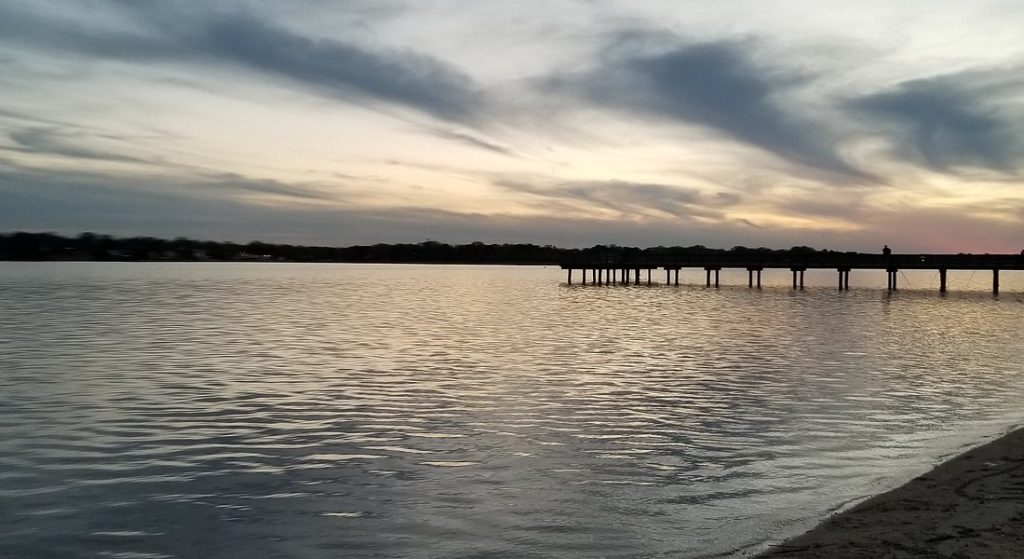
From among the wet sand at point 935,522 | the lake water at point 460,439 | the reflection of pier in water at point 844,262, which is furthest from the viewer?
the reflection of pier in water at point 844,262

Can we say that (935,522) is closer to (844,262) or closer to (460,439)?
(460,439)

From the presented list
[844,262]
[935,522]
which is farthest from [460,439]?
[844,262]

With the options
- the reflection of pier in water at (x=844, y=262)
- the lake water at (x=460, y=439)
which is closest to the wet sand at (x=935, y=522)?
the lake water at (x=460, y=439)

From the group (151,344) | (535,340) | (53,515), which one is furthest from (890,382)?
(151,344)

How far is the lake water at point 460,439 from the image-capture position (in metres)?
9.70

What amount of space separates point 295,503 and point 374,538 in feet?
6.01

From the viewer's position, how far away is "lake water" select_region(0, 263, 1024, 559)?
970cm

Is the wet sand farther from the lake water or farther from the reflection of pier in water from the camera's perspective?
the reflection of pier in water

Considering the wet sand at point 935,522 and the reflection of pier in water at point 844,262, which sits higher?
the reflection of pier in water at point 844,262

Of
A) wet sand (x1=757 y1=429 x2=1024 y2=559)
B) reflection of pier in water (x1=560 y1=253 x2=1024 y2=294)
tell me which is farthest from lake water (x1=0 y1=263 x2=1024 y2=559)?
reflection of pier in water (x1=560 y1=253 x2=1024 y2=294)

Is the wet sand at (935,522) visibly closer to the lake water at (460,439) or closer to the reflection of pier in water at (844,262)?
the lake water at (460,439)

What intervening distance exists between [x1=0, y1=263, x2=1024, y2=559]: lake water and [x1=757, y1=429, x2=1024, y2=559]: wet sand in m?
0.62

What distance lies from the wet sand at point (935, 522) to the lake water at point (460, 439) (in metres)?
0.62

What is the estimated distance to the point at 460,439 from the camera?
47.9 feet
